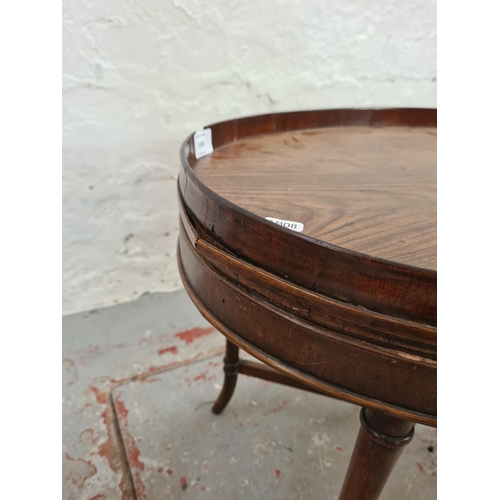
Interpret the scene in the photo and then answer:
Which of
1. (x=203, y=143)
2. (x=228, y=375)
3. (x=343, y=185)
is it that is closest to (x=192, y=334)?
(x=228, y=375)

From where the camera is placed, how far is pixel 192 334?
61.8 inches

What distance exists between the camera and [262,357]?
0.49 m

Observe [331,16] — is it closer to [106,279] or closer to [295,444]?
[106,279]

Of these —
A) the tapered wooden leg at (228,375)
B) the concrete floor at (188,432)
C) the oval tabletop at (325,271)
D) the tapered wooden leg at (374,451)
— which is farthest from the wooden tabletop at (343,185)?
the concrete floor at (188,432)

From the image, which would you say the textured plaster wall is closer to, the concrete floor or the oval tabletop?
the concrete floor

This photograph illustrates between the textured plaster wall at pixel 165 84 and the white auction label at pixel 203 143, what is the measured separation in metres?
0.68

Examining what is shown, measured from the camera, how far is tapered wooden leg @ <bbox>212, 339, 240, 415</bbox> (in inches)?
44.6

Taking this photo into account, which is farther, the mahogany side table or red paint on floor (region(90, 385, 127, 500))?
red paint on floor (region(90, 385, 127, 500))

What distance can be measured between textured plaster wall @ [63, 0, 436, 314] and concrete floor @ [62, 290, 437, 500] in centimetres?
32

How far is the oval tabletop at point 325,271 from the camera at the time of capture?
391 millimetres

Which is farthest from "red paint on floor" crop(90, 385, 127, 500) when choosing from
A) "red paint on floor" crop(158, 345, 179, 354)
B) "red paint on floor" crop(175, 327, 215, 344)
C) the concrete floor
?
"red paint on floor" crop(175, 327, 215, 344)

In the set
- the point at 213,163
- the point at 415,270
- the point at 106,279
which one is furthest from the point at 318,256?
the point at 106,279

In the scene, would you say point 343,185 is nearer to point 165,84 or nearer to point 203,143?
point 203,143

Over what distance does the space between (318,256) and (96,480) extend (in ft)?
3.29
